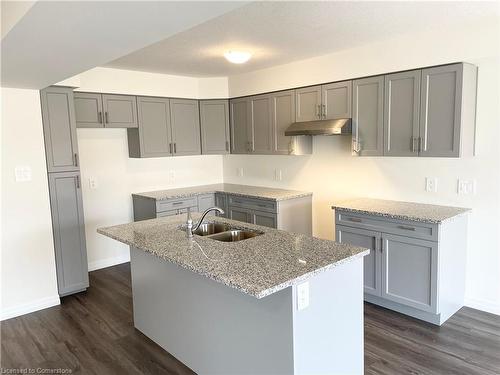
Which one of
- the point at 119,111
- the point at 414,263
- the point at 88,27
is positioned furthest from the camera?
the point at 119,111

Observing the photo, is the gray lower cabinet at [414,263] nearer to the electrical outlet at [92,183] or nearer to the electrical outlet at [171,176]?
the electrical outlet at [171,176]

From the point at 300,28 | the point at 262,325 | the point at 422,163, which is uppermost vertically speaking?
the point at 300,28

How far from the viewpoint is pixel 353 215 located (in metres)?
3.54

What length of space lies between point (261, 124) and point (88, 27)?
10.5ft

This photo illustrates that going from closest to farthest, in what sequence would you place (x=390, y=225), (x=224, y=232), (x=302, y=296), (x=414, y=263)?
(x=302, y=296) → (x=224, y=232) → (x=414, y=263) → (x=390, y=225)

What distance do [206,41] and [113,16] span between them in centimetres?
185

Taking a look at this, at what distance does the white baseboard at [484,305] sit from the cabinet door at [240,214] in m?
2.42

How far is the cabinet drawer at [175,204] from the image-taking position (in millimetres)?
4613

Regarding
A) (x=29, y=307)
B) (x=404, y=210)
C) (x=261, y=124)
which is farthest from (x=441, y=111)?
(x=29, y=307)

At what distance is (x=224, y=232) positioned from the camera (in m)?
2.94

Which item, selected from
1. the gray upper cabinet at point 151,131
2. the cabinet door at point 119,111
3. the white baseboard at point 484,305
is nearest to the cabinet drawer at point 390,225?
the white baseboard at point 484,305

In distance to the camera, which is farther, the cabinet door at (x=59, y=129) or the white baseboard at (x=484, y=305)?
the cabinet door at (x=59, y=129)

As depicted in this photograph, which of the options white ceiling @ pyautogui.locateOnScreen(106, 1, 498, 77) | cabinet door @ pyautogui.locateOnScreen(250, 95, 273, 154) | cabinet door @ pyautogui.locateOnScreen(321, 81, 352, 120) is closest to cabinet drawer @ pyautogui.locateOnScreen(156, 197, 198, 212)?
cabinet door @ pyautogui.locateOnScreen(250, 95, 273, 154)

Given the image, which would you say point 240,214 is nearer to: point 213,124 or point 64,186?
point 213,124
